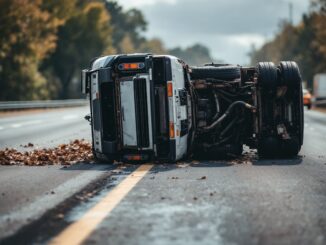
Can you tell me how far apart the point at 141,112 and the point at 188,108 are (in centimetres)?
129

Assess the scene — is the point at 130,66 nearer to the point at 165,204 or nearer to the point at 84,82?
the point at 84,82

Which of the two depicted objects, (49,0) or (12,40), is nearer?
(12,40)

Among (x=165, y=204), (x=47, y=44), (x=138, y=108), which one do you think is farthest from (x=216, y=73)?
(x=47, y=44)

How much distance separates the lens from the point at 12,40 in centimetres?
4872

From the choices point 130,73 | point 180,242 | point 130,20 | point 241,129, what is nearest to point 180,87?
point 130,73

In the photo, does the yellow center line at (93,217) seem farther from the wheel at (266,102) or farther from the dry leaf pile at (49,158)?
the wheel at (266,102)

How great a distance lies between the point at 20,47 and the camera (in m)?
50.9

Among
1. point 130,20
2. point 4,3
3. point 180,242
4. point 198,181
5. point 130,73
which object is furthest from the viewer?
point 130,20

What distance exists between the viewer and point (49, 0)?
62188 mm

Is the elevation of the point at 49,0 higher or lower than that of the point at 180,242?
higher

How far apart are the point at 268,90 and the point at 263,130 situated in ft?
2.32

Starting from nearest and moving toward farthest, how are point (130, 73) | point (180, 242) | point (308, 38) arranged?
point (180, 242)
point (130, 73)
point (308, 38)

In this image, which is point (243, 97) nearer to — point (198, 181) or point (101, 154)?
point (101, 154)

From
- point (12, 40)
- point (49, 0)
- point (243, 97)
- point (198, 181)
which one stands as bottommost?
point (198, 181)
